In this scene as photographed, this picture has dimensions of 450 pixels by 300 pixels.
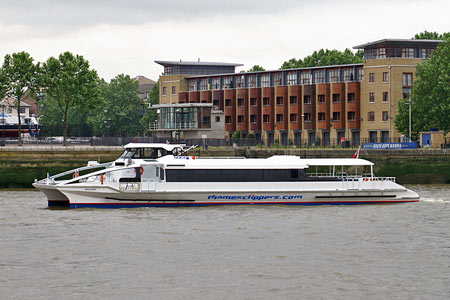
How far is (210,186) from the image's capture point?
4428 cm

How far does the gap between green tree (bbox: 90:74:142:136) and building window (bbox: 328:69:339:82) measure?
33.6 m

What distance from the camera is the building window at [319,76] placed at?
367ft

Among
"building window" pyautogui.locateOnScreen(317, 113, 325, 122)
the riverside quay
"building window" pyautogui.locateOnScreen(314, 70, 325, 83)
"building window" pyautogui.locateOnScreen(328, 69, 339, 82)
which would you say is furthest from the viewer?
"building window" pyautogui.locateOnScreen(314, 70, 325, 83)

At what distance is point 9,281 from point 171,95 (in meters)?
101

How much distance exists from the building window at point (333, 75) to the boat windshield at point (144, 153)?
64.5 meters

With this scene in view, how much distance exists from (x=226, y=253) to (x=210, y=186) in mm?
14076

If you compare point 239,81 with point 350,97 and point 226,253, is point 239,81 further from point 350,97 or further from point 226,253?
point 226,253

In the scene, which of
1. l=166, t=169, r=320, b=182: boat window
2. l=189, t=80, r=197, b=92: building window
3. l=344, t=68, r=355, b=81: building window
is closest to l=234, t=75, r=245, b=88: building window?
l=189, t=80, r=197, b=92: building window

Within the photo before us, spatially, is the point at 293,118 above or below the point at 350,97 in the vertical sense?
below

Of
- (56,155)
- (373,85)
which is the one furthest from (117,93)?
(56,155)

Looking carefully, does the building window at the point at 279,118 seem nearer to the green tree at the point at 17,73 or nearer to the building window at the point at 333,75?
the building window at the point at 333,75

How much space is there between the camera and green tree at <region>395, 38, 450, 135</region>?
263 feet

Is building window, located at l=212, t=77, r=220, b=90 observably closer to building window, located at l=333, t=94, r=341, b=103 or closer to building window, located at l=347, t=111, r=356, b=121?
building window, located at l=333, t=94, r=341, b=103

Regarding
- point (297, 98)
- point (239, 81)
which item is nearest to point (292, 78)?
point (297, 98)
